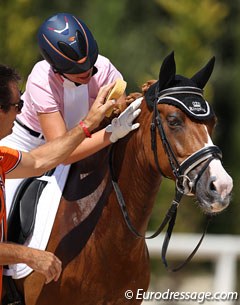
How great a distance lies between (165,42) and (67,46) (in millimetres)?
9146

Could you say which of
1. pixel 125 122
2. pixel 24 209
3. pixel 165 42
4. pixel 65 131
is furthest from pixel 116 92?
pixel 165 42

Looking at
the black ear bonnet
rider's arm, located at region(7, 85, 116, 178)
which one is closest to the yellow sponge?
rider's arm, located at region(7, 85, 116, 178)

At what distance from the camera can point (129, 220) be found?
511cm

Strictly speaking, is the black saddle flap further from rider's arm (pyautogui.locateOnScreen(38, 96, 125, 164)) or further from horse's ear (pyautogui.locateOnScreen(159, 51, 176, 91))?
horse's ear (pyautogui.locateOnScreen(159, 51, 176, 91))

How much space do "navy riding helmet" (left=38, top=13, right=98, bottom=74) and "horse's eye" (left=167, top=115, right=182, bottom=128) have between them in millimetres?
686

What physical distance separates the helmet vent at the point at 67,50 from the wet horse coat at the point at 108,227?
1.77 ft

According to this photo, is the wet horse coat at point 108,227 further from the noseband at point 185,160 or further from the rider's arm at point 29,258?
the rider's arm at point 29,258

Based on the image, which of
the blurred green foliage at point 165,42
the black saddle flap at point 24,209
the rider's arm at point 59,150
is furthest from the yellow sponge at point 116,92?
the blurred green foliage at point 165,42

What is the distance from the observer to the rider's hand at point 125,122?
5.05 metres

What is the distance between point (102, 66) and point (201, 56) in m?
7.14

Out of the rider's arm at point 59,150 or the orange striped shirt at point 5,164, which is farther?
the rider's arm at point 59,150

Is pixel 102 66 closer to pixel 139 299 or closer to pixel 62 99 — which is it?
pixel 62 99

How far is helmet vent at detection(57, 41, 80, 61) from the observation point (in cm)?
517

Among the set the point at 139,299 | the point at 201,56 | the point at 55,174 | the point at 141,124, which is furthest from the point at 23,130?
the point at 201,56
